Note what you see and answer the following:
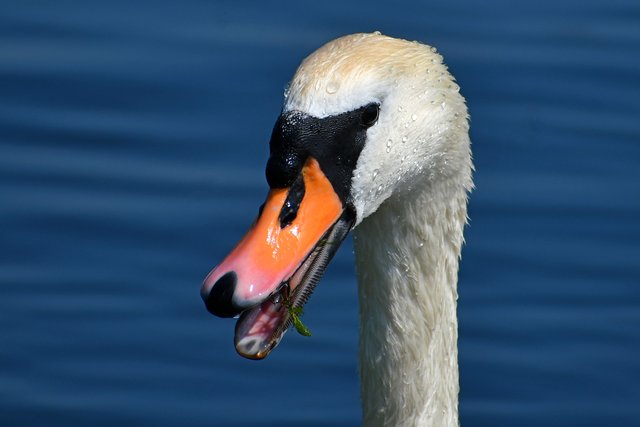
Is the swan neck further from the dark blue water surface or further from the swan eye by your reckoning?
the dark blue water surface

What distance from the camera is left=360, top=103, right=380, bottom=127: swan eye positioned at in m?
5.93

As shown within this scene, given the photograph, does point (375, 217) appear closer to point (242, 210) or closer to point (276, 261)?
point (276, 261)

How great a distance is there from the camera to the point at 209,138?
10.3 meters

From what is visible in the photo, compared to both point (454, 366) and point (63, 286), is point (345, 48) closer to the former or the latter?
point (454, 366)

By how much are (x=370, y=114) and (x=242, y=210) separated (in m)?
3.87

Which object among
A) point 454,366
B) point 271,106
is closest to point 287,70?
point 271,106

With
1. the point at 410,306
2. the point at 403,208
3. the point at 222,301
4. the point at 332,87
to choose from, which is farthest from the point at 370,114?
the point at 410,306

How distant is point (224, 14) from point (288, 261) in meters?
6.00

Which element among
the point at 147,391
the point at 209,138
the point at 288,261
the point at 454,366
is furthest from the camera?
the point at 209,138

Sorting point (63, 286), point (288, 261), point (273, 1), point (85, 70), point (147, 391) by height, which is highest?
point (273, 1)

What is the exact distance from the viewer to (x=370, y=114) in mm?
5961

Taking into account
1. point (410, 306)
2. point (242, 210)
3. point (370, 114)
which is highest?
point (242, 210)

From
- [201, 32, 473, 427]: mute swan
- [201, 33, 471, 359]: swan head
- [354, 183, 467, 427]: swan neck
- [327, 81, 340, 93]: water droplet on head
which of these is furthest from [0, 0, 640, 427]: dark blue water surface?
[327, 81, 340, 93]: water droplet on head

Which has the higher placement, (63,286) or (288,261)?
(63,286)
